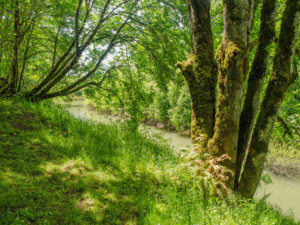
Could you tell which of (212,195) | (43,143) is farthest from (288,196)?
(43,143)

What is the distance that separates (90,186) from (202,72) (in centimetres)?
250

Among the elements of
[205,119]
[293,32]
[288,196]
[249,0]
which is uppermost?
[249,0]

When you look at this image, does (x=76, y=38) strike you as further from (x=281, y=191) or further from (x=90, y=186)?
(x=281, y=191)

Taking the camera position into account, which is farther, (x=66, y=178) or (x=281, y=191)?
(x=281, y=191)

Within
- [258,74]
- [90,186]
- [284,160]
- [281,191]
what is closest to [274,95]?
[258,74]

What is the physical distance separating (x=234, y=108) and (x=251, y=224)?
139 centimetres

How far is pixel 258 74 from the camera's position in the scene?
277 centimetres

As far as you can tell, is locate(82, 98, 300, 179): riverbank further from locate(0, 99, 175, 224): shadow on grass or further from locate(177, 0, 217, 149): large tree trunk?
locate(177, 0, 217, 149): large tree trunk

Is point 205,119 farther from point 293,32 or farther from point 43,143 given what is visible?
point 43,143

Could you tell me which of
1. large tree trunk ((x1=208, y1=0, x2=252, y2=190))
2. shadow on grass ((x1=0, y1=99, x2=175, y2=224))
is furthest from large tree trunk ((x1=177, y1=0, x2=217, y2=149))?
shadow on grass ((x1=0, y1=99, x2=175, y2=224))

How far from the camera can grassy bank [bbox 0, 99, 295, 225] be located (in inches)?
76.6

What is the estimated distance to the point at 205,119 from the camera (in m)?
2.82

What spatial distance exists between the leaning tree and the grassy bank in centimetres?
46

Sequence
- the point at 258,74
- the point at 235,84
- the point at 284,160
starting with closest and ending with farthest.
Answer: the point at 235,84
the point at 258,74
the point at 284,160
